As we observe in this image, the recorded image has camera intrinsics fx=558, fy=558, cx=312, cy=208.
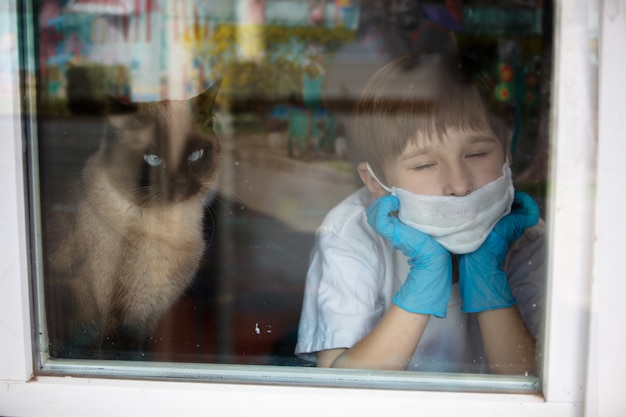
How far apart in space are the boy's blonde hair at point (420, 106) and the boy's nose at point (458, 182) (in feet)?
0.27

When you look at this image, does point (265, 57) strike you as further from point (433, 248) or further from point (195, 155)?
point (433, 248)

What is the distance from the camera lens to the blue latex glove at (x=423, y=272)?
3.48 feet

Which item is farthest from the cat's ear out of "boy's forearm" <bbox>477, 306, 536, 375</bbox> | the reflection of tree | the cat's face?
"boy's forearm" <bbox>477, 306, 536, 375</bbox>

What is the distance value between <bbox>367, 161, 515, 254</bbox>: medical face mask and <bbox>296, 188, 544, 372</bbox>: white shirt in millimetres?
85

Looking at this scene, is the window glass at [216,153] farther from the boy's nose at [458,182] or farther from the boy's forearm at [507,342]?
the boy's nose at [458,182]

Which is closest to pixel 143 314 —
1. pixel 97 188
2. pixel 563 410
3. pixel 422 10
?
pixel 97 188

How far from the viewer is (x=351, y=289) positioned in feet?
3.84

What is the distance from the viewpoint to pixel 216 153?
5.50 feet

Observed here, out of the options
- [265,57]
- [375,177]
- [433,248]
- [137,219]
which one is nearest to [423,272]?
[433,248]

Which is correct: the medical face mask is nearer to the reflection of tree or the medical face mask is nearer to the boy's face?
the boy's face

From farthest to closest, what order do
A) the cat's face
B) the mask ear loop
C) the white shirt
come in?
the cat's face
the mask ear loop
the white shirt

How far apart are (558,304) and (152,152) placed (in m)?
1.08

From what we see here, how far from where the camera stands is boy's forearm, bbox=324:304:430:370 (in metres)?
0.94

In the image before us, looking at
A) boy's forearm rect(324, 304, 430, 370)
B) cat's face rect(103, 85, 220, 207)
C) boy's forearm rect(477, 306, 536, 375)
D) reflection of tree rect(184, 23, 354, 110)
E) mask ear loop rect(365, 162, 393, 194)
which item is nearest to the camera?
boy's forearm rect(477, 306, 536, 375)
